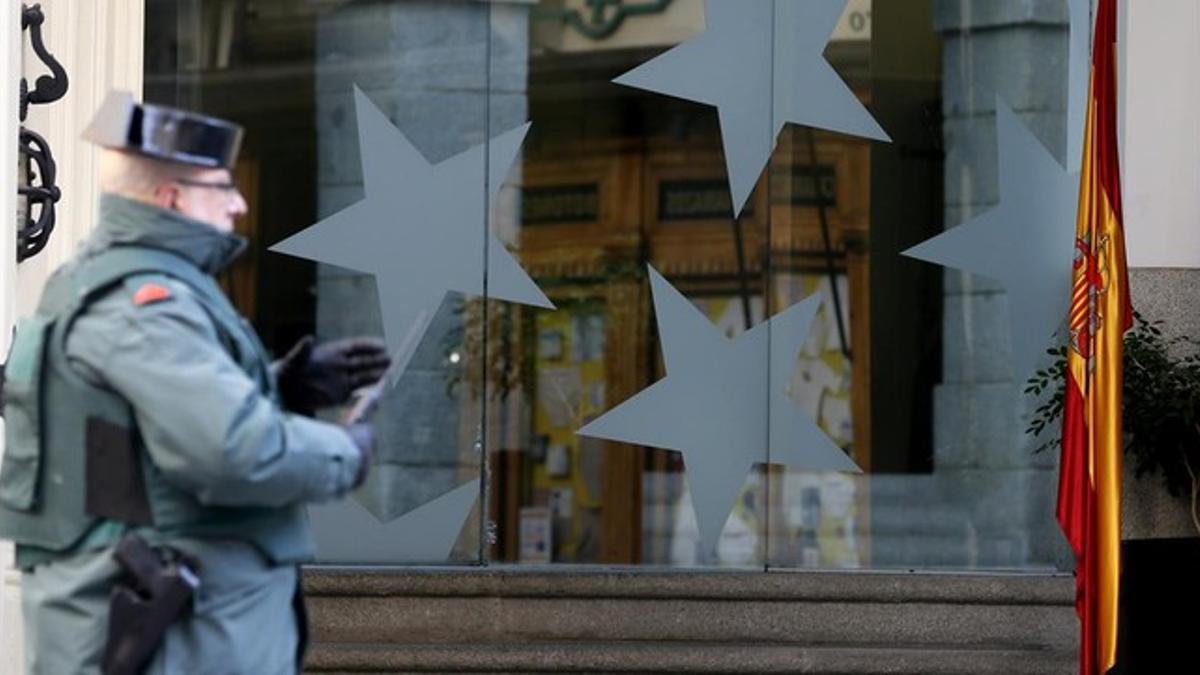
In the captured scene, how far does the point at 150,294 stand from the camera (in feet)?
14.3

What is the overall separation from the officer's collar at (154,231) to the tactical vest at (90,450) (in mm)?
20

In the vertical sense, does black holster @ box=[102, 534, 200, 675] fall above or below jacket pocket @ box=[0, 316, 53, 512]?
below

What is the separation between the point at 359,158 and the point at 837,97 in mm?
2031

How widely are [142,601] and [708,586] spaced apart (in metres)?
5.73

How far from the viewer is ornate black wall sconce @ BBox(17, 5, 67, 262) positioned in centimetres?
848

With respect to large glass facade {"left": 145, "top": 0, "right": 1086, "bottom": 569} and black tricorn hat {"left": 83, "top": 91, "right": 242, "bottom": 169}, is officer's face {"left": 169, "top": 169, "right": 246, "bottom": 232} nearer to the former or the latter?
black tricorn hat {"left": 83, "top": 91, "right": 242, "bottom": 169}

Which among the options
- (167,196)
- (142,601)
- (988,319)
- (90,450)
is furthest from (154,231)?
(988,319)

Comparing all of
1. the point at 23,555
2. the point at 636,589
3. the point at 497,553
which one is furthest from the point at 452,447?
the point at 23,555

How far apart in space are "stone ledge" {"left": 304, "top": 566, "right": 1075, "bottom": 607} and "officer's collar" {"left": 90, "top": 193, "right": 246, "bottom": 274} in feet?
17.8

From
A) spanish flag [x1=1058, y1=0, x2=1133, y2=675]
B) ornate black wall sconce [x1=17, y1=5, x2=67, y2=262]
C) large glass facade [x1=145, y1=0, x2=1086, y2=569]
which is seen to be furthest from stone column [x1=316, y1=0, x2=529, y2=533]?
spanish flag [x1=1058, y1=0, x2=1133, y2=675]

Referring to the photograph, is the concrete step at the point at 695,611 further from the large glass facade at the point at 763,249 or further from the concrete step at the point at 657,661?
the large glass facade at the point at 763,249

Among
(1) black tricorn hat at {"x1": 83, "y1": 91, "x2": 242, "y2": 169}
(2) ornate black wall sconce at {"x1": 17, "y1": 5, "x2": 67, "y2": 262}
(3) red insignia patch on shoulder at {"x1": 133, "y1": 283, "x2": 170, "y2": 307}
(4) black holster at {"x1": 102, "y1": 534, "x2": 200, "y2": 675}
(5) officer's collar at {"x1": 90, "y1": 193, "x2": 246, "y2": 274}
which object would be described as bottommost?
(4) black holster at {"x1": 102, "y1": 534, "x2": 200, "y2": 675}

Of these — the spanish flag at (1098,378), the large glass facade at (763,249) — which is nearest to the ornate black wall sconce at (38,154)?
the large glass facade at (763,249)

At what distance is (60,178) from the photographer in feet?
29.7
